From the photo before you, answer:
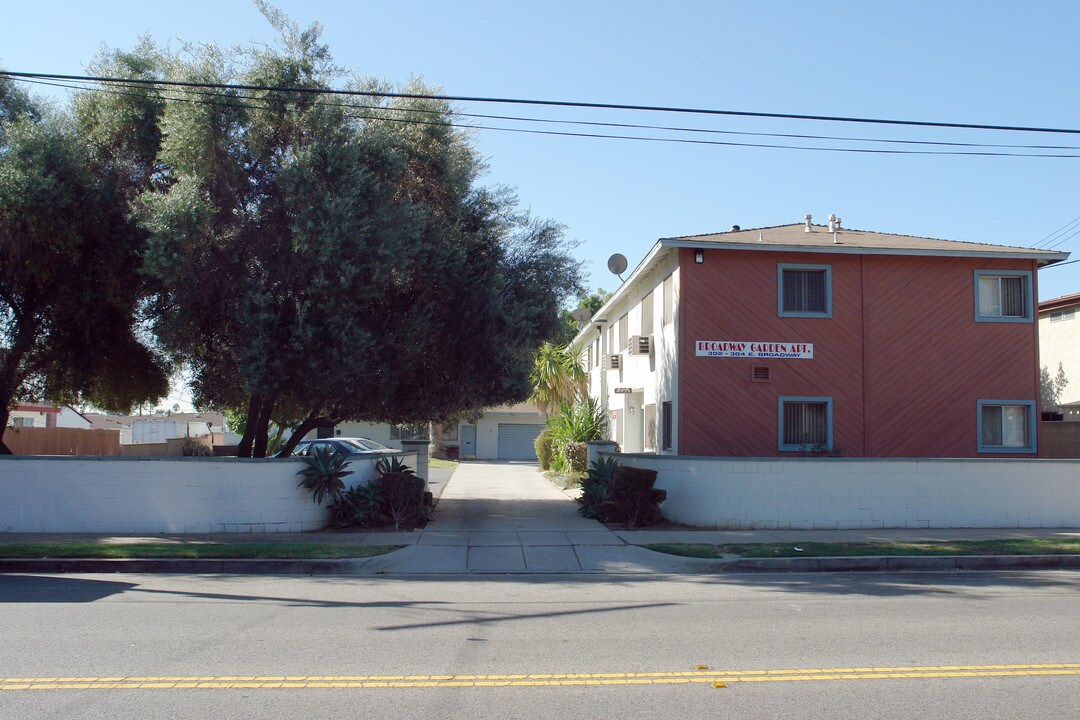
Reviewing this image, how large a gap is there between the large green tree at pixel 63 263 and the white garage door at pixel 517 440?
85.6 ft

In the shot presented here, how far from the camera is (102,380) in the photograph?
1698 cm

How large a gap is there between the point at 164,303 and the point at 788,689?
12.5 meters

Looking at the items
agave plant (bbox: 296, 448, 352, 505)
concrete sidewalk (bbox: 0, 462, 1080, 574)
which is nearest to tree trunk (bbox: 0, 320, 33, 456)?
concrete sidewalk (bbox: 0, 462, 1080, 574)

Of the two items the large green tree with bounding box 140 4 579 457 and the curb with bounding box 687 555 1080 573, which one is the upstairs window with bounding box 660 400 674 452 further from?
the curb with bounding box 687 555 1080 573

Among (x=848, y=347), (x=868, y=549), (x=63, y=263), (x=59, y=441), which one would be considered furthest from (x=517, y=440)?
(x=868, y=549)

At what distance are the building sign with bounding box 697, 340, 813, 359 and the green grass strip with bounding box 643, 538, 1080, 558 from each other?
546 cm

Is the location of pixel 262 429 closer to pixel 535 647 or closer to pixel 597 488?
pixel 597 488

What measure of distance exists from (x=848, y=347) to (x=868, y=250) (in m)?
2.04

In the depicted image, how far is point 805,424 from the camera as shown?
17781 millimetres

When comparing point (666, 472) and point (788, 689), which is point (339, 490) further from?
point (788, 689)

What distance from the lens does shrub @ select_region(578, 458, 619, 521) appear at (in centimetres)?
1606

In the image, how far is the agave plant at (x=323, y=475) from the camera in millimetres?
14227

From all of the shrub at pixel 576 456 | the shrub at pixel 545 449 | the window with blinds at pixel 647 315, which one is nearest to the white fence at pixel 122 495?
the window with blinds at pixel 647 315

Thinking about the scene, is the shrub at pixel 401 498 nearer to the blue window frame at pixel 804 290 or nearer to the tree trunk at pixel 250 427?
the tree trunk at pixel 250 427
